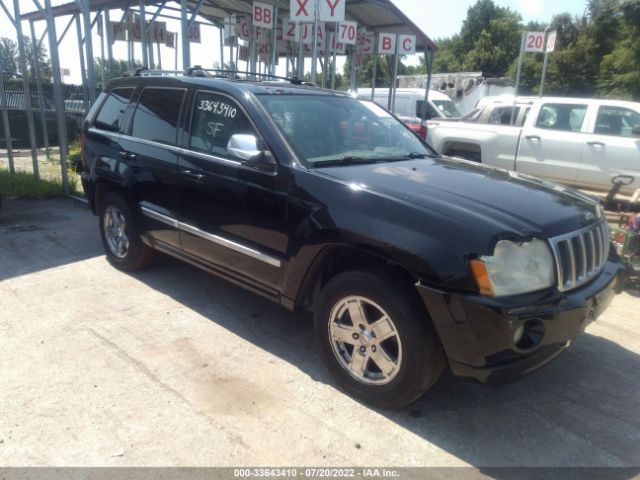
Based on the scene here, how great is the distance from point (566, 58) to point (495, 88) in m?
17.6

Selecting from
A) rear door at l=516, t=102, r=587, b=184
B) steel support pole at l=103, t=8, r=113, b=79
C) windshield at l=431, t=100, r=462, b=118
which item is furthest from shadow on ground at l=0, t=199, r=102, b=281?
windshield at l=431, t=100, r=462, b=118

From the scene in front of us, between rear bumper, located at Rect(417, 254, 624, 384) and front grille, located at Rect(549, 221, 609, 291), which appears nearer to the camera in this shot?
rear bumper, located at Rect(417, 254, 624, 384)

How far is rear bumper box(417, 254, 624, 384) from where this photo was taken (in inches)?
96.3

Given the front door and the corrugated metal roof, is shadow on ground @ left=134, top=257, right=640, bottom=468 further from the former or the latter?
the corrugated metal roof

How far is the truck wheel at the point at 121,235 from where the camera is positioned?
4781mm

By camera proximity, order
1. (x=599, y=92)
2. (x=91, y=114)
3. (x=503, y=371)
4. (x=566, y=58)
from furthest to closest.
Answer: (x=566, y=58) < (x=599, y=92) < (x=91, y=114) < (x=503, y=371)

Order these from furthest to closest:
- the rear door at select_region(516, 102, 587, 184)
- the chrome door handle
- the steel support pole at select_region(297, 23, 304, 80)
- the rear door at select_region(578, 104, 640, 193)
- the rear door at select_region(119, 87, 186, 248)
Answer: the steel support pole at select_region(297, 23, 304, 80) < the rear door at select_region(516, 102, 587, 184) < the rear door at select_region(578, 104, 640, 193) < the rear door at select_region(119, 87, 186, 248) < the chrome door handle

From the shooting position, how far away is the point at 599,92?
112ft

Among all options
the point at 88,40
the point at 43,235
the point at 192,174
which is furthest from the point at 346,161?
the point at 88,40

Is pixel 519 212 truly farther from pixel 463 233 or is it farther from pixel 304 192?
pixel 304 192

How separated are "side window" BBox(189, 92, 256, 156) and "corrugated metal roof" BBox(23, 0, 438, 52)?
7.63 meters

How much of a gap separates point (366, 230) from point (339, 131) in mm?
1286

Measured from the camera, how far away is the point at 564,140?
849 centimetres

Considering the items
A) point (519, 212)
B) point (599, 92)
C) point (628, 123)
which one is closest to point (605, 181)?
point (628, 123)
